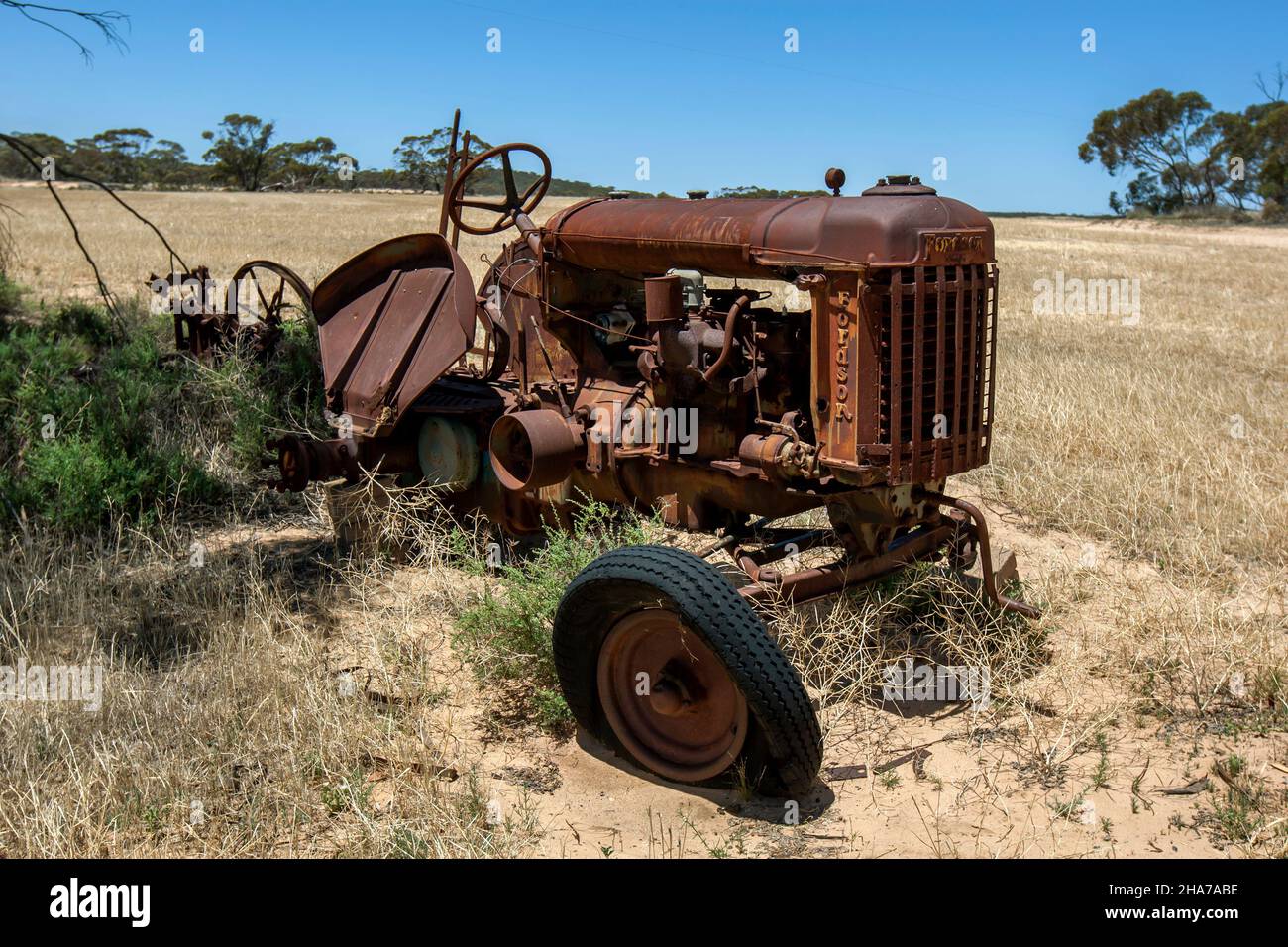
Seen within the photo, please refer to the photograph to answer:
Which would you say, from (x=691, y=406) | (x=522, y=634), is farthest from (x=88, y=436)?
(x=691, y=406)

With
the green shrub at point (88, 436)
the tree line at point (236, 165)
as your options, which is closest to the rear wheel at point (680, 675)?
the green shrub at point (88, 436)

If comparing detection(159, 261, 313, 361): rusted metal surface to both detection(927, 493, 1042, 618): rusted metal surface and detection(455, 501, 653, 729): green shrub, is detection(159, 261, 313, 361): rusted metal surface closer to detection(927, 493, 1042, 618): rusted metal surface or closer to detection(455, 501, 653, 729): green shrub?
detection(455, 501, 653, 729): green shrub

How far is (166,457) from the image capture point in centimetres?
657

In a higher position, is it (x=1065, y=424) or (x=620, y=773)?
(x=1065, y=424)

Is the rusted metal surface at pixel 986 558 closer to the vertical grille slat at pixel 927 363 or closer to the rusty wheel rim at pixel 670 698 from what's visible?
the vertical grille slat at pixel 927 363

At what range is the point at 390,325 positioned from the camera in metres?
5.84

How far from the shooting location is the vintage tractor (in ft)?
12.2

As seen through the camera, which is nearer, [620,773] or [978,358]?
[620,773]

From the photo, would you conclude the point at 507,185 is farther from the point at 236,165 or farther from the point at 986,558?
the point at 236,165

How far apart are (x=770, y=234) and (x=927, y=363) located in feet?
2.67
